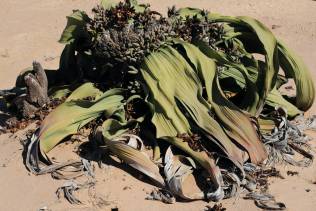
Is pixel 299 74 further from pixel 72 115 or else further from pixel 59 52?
pixel 59 52

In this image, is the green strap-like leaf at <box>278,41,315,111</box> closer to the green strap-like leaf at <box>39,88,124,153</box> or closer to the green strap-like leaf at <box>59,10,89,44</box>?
the green strap-like leaf at <box>39,88,124,153</box>

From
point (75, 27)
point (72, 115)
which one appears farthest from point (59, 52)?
point (72, 115)

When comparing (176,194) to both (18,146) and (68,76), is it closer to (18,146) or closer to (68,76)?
(18,146)

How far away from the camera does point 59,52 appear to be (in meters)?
6.07

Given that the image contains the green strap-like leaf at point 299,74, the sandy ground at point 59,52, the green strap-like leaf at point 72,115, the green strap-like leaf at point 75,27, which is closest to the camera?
the sandy ground at point 59,52

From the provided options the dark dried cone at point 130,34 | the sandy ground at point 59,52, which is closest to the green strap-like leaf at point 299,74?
the sandy ground at point 59,52

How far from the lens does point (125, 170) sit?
390cm

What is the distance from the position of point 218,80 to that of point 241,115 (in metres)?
0.33

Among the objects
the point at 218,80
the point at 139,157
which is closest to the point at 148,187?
the point at 139,157

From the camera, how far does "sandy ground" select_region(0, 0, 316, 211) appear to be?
12.1ft

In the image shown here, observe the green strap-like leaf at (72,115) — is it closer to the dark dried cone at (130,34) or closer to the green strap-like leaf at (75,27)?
the dark dried cone at (130,34)

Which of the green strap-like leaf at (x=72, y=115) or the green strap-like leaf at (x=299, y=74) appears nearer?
the green strap-like leaf at (x=72, y=115)

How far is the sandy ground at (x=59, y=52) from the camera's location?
3.68m

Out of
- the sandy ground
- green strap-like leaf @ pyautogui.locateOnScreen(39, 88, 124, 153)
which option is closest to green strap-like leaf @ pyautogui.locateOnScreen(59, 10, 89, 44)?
green strap-like leaf @ pyautogui.locateOnScreen(39, 88, 124, 153)
